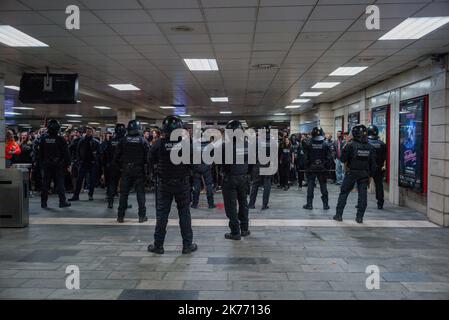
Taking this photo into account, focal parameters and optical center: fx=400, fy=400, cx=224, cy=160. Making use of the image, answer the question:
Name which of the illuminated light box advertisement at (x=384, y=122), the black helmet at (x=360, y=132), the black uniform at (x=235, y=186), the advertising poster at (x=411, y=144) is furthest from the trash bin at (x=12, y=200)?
the illuminated light box advertisement at (x=384, y=122)

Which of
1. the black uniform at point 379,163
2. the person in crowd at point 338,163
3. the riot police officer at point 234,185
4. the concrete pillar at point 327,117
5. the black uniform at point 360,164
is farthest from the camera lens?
the concrete pillar at point 327,117

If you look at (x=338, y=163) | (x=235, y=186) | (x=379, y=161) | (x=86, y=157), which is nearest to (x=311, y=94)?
(x=338, y=163)

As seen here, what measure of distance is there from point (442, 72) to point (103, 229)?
663 cm

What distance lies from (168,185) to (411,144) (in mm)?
6011

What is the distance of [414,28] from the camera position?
5.82 metres

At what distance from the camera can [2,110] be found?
8414mm

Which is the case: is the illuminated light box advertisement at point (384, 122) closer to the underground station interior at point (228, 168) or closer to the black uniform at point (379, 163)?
the underground station interior at point (228, 168)

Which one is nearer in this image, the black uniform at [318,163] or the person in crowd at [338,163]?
the black uniform at [318,163]

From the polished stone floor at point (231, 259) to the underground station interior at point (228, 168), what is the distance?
3 cm

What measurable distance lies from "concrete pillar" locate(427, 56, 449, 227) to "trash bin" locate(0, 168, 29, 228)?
289 inches

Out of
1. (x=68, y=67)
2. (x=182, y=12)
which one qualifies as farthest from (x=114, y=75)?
(x=182, y=12)

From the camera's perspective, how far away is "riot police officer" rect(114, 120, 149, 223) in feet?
22.8

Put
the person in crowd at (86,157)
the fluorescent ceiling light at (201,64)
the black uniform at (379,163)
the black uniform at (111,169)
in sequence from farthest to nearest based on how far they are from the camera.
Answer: the person in crowd at (86,157) < the black uniform at (379,163) < the black uniform at (111,169) < the fluorescent ceiling light at (201,64)

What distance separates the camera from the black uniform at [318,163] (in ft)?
28.1
